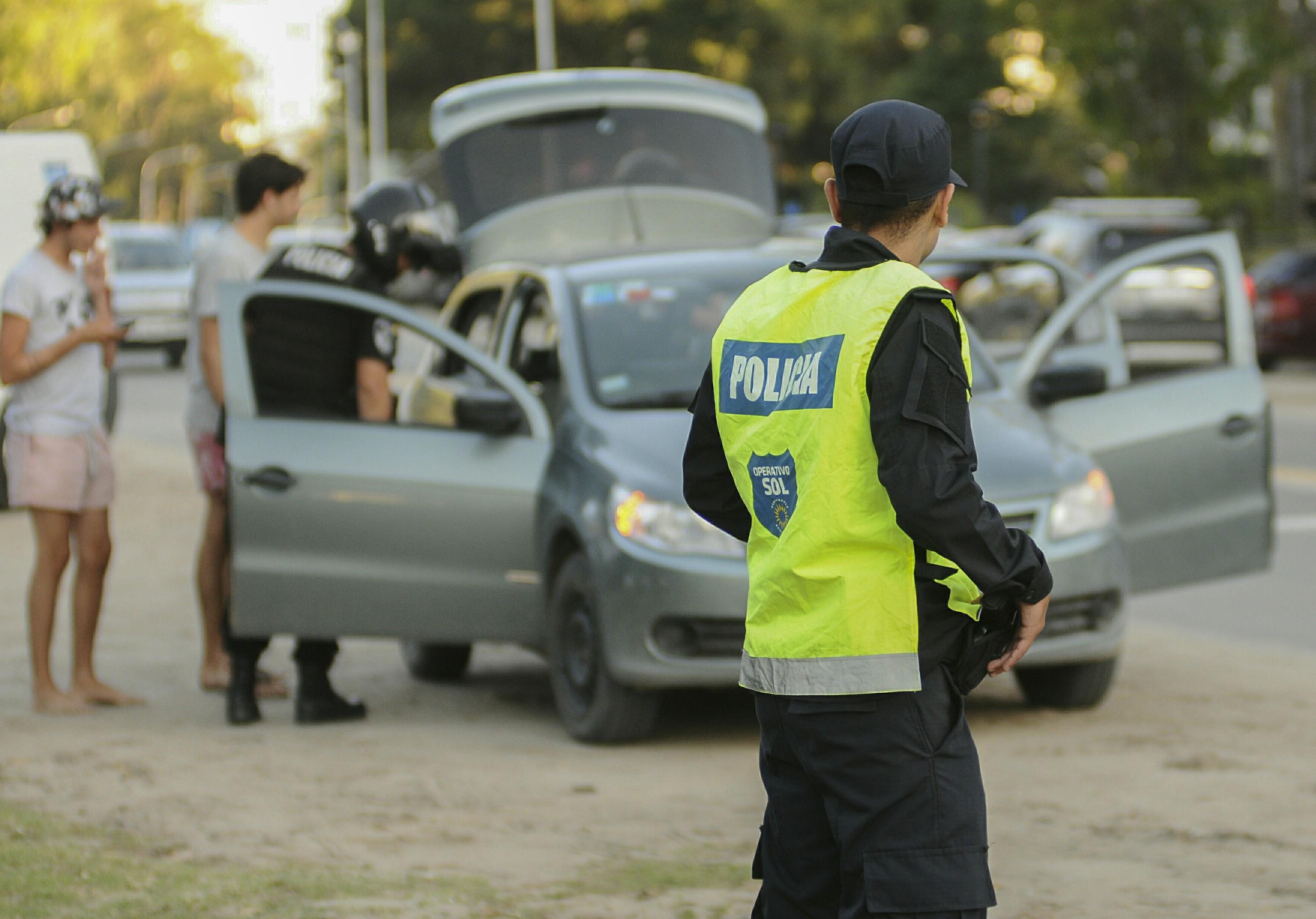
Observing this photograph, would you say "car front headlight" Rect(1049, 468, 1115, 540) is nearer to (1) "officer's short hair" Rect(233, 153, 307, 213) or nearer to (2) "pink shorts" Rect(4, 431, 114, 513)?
(1) "officer's short hair" Rect(233, 153, 307, 213)

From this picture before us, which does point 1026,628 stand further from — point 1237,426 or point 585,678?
point 1237,426

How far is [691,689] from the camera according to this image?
7543 mm

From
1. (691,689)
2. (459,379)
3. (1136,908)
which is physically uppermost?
(459,379)

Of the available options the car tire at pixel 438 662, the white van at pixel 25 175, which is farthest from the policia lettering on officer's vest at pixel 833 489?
the white van at pixel 25 175

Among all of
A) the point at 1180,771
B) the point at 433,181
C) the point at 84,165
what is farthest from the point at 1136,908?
the point at 433,181

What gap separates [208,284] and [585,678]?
209 centimetres

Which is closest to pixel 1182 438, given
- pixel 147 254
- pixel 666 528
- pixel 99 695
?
pixel 666 528

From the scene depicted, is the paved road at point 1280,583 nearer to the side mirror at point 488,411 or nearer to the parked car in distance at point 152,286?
the side mirror at point 488,411

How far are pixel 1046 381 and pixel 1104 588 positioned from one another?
96 cm

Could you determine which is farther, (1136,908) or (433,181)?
(433,181)

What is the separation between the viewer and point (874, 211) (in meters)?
2.85

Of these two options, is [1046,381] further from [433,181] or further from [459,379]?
[433,181]

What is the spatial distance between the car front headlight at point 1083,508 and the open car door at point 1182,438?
56 cm

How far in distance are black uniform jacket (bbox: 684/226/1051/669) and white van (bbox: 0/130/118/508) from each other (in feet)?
38.0
